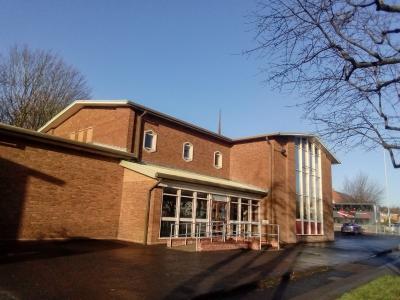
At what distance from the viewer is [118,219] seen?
1789 cm

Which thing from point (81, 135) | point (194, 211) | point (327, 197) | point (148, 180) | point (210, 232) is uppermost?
point (81, 135)

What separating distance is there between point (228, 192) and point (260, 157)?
205 inches

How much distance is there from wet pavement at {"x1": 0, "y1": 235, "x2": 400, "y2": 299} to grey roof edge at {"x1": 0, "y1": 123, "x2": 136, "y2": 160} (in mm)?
4002

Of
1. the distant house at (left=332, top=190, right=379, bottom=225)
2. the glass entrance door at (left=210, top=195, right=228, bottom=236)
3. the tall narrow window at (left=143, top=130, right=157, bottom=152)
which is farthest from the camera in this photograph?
the distant house at (left=332, top=190, right=379, bottom=225)

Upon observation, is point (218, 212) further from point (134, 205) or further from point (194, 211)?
point (134, 205)

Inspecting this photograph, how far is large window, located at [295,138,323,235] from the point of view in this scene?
87.6 ft

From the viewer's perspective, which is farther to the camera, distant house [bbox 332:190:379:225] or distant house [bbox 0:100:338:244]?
distant house [bbox 332:190:379:225]

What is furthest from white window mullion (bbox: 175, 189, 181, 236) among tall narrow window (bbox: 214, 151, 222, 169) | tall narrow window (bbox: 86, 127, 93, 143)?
tall narrow window (bbox: 214, 151, 222, 169)

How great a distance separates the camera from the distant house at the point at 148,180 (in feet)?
48.4

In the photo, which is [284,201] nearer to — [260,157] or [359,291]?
[260,157]

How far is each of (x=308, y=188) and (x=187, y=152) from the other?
10063 mm

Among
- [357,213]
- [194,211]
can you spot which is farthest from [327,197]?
[357,213]

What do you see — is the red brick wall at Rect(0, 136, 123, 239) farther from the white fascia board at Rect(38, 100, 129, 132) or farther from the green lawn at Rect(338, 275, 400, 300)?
the green lawn at Rect(338, 275, 400, 300)

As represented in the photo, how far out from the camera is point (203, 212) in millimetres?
19375
